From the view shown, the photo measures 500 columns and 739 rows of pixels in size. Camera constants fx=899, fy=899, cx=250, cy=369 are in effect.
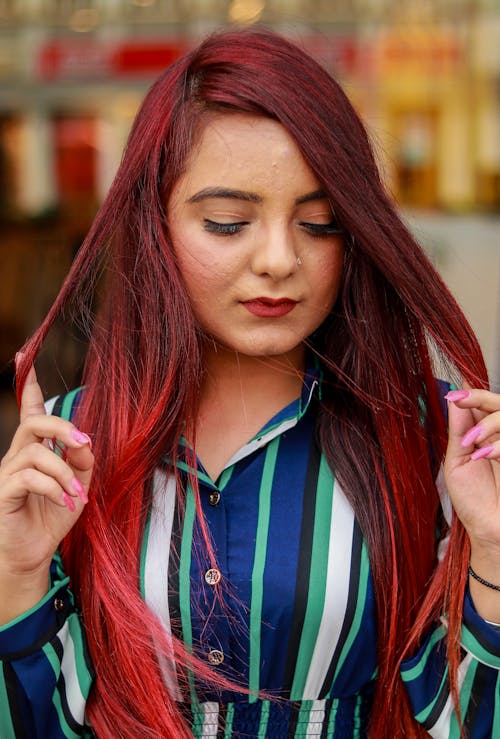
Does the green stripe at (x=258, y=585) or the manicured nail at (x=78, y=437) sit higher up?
the manicured nail at (x=78, y=437)

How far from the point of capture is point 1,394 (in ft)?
18.7

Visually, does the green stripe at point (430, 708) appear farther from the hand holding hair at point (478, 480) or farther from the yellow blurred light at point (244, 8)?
the yellow blurred light at point (244, 8)

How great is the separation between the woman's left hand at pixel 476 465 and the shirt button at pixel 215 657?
428mm

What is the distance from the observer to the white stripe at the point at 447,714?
1377 mm

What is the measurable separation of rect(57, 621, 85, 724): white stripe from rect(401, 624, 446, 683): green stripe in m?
0.51

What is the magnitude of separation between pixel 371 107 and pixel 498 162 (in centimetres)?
83

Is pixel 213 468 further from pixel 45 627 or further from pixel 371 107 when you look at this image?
pixel 371 107

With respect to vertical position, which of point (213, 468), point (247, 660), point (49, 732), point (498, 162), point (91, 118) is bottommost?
point (49, 732)

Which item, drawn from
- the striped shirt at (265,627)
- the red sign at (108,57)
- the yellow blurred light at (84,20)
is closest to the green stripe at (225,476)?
the striped shirt at (265,627)

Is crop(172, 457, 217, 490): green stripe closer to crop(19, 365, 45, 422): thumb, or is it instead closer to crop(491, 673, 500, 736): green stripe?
crop(19, 365, 45, 422): thumb

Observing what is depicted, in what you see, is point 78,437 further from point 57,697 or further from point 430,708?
point 430,708

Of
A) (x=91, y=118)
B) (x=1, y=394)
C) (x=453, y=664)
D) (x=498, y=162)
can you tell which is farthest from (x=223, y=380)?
(x=91, y=118)

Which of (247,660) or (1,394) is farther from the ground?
(1,394)

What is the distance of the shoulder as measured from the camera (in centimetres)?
161
